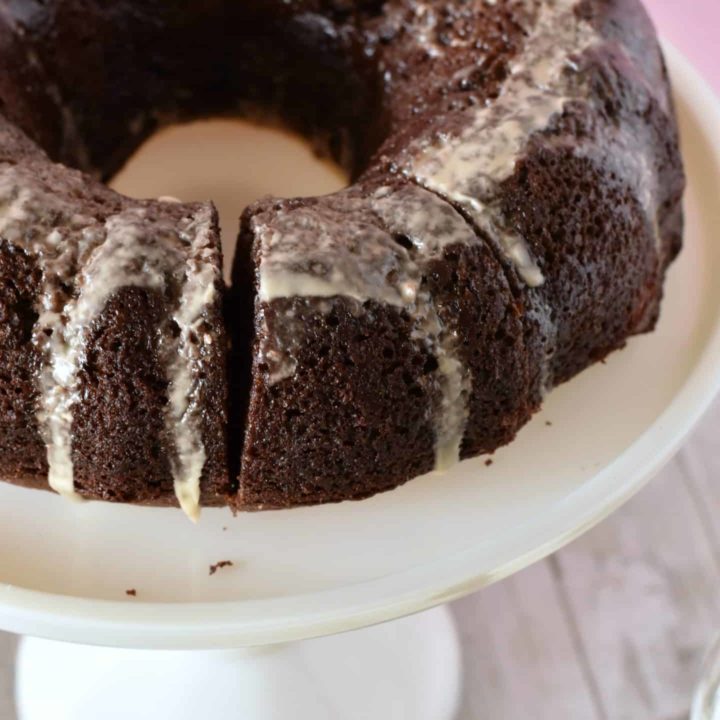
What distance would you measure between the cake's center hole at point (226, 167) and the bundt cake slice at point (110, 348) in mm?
346

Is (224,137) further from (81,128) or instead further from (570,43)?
(570,43)

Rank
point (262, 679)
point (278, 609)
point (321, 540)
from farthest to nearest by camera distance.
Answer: point (262, 679), point (321, 540), point (278, 609)

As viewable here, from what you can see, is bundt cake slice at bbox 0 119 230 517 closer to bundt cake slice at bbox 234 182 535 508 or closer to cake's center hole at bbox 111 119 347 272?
bundt cake slice at bbox 234 182 535 508

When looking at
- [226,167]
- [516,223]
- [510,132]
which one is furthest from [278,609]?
[226,167]

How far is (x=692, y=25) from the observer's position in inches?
87.7

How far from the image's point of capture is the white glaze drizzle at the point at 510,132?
1003 millimetres

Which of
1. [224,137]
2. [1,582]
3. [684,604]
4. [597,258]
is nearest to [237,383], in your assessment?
[1,582]

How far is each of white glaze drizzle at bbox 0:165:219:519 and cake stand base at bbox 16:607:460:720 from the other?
18.9 inches

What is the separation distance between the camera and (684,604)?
1544 millimetres

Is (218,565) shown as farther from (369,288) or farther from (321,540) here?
(369,288)

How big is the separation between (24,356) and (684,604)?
1138 mm

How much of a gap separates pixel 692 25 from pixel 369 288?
168cm

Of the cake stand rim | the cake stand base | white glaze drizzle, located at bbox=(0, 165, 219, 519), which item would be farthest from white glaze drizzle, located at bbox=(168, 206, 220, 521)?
the cake stand base

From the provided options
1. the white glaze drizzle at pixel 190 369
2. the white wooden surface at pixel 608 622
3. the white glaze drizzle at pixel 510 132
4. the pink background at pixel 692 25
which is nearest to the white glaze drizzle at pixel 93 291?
the white glaze drizzle at pixel 190 369
